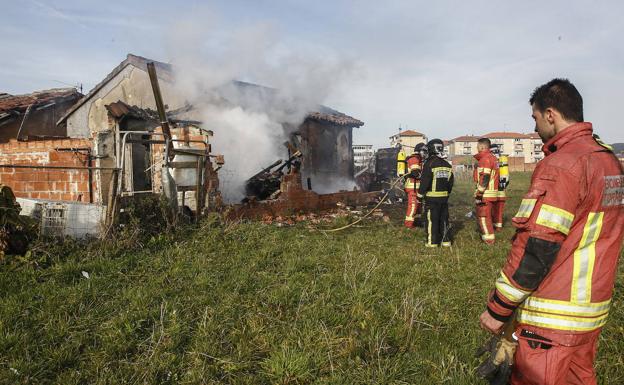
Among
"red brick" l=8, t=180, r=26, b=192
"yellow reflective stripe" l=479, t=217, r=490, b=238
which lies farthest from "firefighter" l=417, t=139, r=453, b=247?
"red brick" l=8, t=180, r=26, b=192

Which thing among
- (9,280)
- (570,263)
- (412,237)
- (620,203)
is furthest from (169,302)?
(412,237)

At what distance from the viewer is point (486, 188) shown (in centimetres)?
746

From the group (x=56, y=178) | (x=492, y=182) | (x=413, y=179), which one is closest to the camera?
(x=492, y=182)

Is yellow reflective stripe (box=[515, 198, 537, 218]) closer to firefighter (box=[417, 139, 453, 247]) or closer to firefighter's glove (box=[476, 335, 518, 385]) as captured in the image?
firefighter's glove (box=[476, 335, 518, 385])

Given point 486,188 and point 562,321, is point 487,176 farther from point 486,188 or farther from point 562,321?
point 562,321

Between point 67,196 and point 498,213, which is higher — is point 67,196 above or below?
above

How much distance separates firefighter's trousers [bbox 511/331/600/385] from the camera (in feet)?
5.97

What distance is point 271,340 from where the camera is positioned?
10.2ft

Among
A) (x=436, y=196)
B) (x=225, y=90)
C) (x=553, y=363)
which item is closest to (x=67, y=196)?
(x=225, y=90)

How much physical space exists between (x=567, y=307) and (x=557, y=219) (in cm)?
43

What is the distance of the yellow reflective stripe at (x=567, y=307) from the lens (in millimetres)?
1841

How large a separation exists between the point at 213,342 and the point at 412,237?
210 inches

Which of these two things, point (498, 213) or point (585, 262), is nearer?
point (585, 262)

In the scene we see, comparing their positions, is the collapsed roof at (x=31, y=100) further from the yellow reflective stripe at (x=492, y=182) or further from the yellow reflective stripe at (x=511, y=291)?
the yellow reflective stripe at (x=511, y=291)
